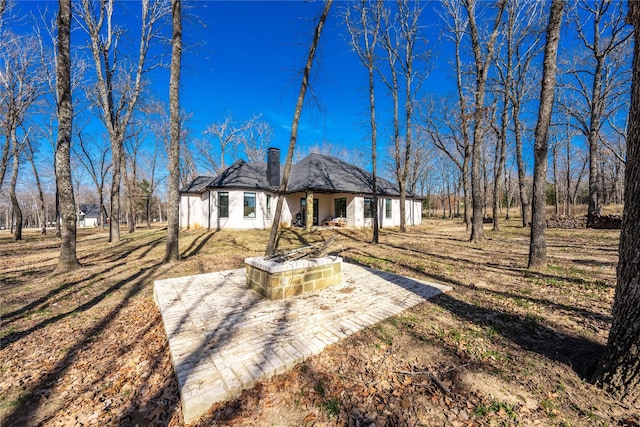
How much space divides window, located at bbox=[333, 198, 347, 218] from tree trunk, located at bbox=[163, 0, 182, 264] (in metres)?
12.5

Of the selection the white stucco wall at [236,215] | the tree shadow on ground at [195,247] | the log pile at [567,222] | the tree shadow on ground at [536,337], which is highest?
the white stucco wall at [236,215]

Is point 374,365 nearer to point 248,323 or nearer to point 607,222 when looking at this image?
point 248,323

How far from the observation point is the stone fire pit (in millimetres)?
4539

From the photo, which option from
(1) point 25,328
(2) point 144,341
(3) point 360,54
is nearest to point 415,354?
(2) point 144,341

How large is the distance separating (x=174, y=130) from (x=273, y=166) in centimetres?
1080

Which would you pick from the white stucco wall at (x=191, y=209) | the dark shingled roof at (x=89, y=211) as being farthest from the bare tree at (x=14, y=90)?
the dark shingled roof at (x=89, y=211)

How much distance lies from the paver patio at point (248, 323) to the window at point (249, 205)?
10438 millimetres

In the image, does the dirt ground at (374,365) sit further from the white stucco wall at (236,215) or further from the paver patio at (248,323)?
the white stucco wall at (236,215)

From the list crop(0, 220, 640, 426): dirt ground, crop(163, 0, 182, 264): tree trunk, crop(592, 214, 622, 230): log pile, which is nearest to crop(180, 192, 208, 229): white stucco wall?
crop(163, 0, 182, 264): tree trunk

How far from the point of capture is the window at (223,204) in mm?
15664

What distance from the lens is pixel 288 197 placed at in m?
18.6

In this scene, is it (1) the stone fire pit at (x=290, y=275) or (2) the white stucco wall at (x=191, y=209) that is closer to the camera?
(1) the stone fire pit at (x=290, y=275)

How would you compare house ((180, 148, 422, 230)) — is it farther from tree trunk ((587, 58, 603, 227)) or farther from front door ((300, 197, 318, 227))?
tree trunk ((587, 58, 603, 227))

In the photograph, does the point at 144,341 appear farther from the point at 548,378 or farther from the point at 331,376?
the point at 548,378
